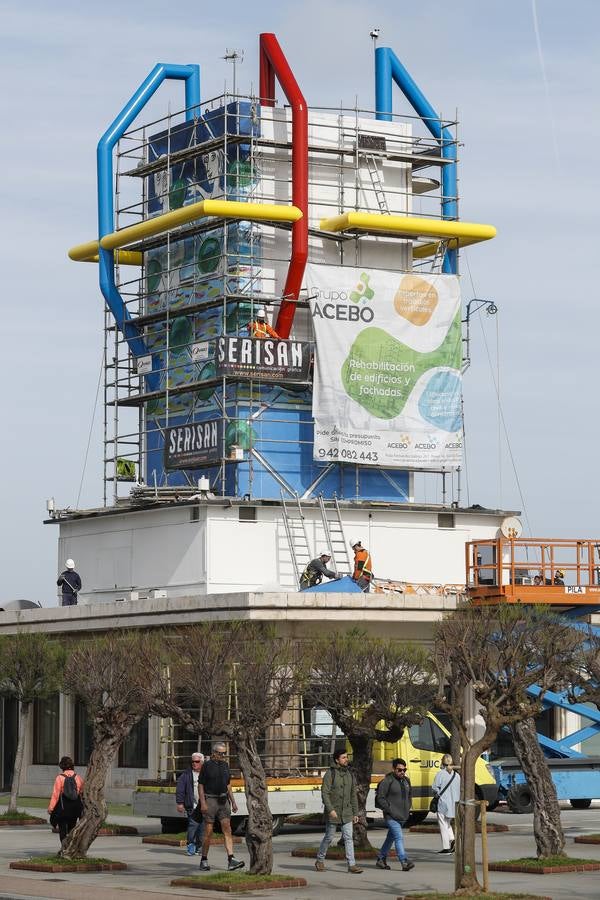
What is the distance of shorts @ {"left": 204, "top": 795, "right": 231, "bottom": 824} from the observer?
98.2ft

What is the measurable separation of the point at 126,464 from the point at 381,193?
452 inches

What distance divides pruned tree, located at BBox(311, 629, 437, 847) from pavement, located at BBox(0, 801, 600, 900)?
2042 millimetres

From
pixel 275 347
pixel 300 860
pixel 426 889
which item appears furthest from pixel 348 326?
pixel 426 889

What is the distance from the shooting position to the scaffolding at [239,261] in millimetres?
51375

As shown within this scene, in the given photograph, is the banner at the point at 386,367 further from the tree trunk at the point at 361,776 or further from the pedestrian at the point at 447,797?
the pedestrian at the point at 447,797

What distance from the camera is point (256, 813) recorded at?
28.8 meters

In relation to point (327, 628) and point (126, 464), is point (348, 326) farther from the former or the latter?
point (327, 628)

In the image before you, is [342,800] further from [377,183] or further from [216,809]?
[377,183]

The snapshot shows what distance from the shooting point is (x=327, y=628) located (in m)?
43.2

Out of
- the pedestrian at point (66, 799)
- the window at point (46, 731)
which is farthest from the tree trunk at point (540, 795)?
the window at point (46, 731)

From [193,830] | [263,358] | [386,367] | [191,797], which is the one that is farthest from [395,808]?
[386,367]

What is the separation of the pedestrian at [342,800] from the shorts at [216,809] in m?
1.70

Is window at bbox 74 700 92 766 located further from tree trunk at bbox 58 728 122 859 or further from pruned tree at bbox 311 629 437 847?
tree trunk at bbox 58 728 122 859

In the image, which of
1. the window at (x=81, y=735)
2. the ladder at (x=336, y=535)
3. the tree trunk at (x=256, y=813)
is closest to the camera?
the tree trunk at (x=256, y=813)
